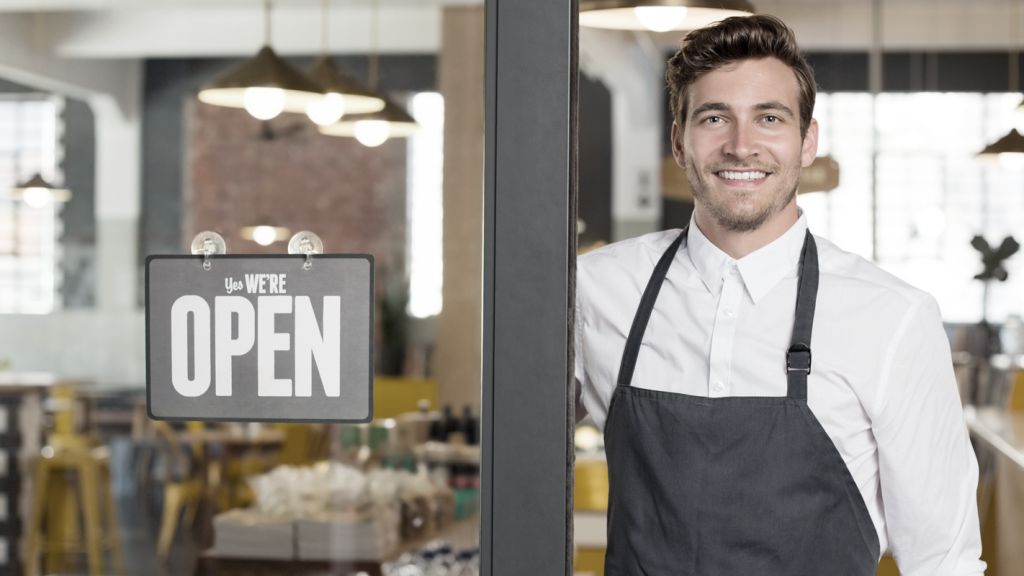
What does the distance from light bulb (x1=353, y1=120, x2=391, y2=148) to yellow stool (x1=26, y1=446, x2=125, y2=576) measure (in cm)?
191

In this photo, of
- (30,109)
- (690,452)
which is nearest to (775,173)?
(690,452)

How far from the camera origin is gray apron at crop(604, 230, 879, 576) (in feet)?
3.30

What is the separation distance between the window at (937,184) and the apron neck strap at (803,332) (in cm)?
111

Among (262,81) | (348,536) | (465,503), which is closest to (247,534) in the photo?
(348,536)

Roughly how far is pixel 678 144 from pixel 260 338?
535 mm

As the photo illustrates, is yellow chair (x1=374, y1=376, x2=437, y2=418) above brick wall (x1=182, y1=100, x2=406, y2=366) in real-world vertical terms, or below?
below

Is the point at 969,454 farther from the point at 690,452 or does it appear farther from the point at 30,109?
the point at 30,109

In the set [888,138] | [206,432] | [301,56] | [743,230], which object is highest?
[301,56]

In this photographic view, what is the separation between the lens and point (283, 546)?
3275mm

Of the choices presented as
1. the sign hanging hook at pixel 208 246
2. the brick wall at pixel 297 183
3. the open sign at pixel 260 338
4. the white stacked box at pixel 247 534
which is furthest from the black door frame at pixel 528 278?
the brick wall at pixel 297 183

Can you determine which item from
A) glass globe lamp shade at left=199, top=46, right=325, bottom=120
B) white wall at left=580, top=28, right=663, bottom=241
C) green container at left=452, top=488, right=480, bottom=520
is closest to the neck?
glass globe lamp shade at left=199, top=46, right=325, bottom=120

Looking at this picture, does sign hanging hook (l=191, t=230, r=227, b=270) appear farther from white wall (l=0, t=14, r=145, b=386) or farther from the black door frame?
white wall (l=0, t=14, r=145, b=386)

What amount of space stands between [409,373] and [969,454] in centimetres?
360

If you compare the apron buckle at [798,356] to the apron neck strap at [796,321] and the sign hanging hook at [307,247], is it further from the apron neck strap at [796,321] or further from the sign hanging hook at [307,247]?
the sign hanging hook at [307,247]
